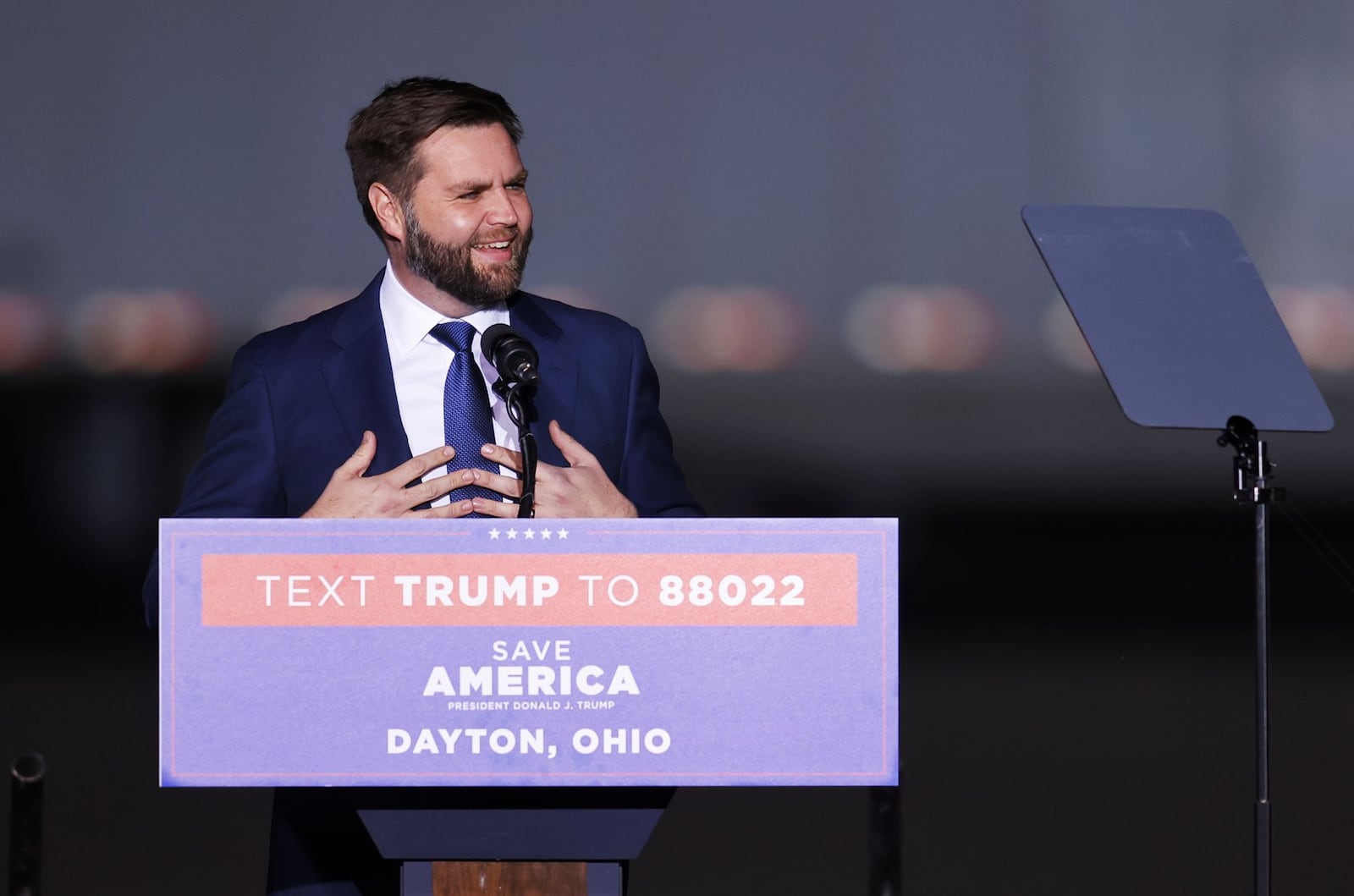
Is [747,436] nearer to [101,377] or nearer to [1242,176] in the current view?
[1242,176]

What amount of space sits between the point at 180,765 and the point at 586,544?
428 mm

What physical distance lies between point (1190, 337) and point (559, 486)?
83 cm

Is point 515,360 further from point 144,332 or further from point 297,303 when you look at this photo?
point 144,332

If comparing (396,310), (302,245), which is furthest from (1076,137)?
(396,310)

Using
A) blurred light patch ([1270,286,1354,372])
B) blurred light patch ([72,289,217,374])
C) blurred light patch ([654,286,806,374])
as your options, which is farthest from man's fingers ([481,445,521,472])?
blurred light patch ([1270,286,1354,372])

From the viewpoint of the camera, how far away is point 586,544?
5.08 ft

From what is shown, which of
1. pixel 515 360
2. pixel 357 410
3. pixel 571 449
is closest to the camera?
pixel 515 360

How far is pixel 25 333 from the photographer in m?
4.38

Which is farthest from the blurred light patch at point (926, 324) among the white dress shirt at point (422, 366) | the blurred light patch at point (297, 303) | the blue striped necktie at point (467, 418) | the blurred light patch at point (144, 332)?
the blue striped necktie at point (467, 418)

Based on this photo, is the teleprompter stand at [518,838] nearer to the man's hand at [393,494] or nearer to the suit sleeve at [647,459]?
the man's hand at [393,494]

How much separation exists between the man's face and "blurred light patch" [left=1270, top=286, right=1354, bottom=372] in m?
2.84

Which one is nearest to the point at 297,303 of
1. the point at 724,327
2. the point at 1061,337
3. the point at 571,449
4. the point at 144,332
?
the point at 144,332

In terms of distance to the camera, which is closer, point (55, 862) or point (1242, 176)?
point (55, 862)

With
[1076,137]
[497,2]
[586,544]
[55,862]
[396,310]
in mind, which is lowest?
[55,862]
